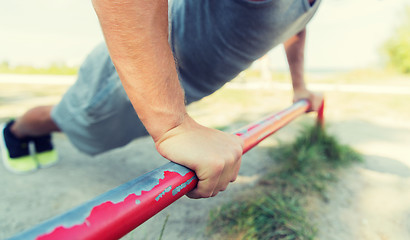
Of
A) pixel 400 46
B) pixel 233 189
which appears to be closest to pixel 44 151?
pixel 233 189

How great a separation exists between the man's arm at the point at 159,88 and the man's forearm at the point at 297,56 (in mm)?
Result: 933

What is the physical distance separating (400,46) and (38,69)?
10.3 meters

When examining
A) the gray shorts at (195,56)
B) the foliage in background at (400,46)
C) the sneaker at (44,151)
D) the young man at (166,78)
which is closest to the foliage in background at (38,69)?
the sneaker at (44,151)

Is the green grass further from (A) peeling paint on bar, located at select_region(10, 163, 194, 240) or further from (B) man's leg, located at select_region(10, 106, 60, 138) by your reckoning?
(B) man's leg, located at select_region(10, 106, 60, 138)

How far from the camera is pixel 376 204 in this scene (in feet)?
3.74

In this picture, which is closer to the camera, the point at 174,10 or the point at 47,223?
the point at 47,223

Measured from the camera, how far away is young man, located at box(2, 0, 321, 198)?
19.1 inches

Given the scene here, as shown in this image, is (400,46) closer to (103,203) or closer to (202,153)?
(202,153)

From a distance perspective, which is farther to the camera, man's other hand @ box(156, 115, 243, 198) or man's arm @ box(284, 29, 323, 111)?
man's arm @ box(284, 29, 323, 111)

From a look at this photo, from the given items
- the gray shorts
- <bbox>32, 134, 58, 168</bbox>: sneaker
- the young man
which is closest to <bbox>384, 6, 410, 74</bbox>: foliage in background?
the young man

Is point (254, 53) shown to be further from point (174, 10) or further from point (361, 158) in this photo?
point (361, 158)

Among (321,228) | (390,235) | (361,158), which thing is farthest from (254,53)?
(361,158)

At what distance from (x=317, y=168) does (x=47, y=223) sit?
126 centimetres

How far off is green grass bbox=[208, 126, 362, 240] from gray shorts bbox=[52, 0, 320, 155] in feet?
1.47
